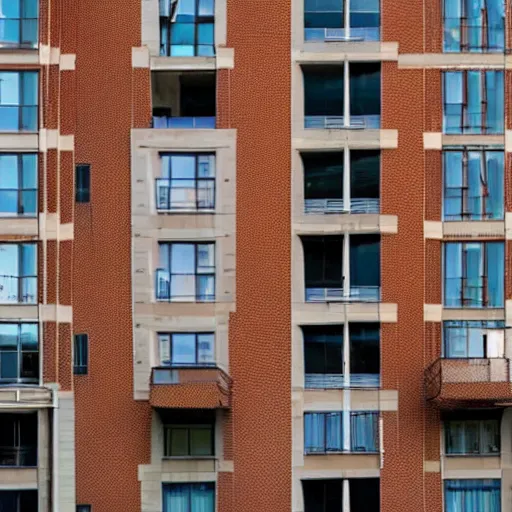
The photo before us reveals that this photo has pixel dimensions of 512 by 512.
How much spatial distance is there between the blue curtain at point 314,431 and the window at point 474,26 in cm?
1162

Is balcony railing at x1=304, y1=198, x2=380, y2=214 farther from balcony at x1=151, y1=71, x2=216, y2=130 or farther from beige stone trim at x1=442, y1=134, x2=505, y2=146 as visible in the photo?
balcony at x1=151, y1=71, x2=216, y2=130

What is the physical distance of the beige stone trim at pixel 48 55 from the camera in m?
26.0

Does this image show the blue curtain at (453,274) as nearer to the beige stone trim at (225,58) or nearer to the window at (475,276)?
the window at (475,276)

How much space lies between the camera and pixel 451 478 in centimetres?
2545

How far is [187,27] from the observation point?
26359mm

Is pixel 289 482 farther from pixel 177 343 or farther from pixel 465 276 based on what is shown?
pixel 465 276

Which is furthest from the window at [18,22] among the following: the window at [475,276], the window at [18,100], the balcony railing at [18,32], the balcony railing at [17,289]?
the window at [475,276]

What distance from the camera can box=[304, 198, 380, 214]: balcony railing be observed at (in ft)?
84.9

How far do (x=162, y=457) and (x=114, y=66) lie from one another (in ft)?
38.4

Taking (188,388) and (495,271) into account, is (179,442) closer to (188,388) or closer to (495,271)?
(188,388)

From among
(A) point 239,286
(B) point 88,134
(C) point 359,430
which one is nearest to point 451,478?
(C) point 359,430

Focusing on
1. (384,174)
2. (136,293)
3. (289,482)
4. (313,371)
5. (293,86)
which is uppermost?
(293,86)

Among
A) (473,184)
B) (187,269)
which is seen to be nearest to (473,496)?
(473,184)

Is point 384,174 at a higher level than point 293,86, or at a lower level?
lower
